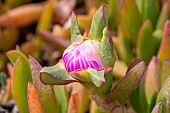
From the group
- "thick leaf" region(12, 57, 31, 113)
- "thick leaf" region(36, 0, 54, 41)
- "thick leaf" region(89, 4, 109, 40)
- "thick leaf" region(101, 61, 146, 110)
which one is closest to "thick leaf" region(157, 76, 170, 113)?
"thick leaf" region(101, 61, 146, 110)

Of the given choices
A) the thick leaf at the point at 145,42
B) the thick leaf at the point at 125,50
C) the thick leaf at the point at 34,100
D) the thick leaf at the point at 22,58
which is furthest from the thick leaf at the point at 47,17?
the thick leaf at the point at 34,100

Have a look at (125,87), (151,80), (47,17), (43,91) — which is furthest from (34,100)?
(47,17)

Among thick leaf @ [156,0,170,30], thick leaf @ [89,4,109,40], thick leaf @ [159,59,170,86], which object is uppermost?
A: thick leaf @ [89,4,109,40]

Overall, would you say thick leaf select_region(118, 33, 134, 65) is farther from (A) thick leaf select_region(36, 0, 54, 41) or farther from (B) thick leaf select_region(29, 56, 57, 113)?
(B) thick leaf select_region(29, 56, 57, 113)

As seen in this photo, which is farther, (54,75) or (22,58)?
(22,58)

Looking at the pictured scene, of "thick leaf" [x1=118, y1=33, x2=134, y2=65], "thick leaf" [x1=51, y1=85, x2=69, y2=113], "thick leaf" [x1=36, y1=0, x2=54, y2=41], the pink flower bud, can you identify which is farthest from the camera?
"thick leaf" [x1=36, y1=0, x2=54, y2=41]

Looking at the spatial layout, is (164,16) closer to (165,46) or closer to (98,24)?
(165,46)

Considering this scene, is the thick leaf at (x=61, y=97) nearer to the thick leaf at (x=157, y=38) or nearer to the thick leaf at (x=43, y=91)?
the thick leaf at (x=43, y=91)
